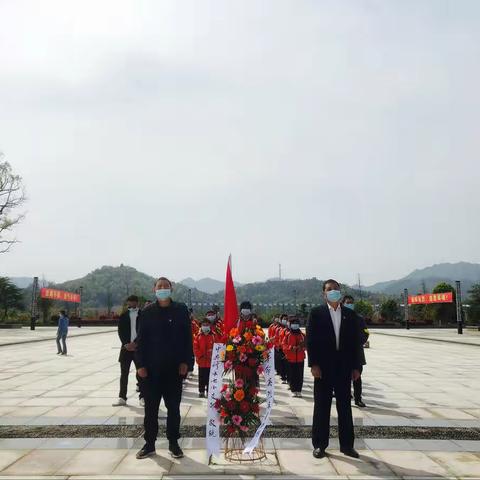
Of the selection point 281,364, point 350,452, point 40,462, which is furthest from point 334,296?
point 281,364

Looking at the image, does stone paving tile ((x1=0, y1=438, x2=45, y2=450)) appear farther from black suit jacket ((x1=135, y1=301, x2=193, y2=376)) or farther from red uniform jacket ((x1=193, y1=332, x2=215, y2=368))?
red uniform jacket ((x1=193, y1=332, x2=215, y2=368))

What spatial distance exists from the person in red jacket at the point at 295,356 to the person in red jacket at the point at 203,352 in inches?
62.4

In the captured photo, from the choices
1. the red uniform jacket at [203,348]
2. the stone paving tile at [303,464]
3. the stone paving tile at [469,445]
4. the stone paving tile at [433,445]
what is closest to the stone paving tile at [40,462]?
the stone paving tile at [303,464]

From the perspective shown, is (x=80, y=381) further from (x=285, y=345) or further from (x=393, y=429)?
(x=393, y=429)

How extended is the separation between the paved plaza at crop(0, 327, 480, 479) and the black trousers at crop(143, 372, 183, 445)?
0.29 meters

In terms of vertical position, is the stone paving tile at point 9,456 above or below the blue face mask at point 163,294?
below

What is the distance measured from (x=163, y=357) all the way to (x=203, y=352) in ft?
14.2

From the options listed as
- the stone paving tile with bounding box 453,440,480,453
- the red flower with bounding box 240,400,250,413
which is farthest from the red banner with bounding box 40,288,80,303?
the stone paving tile with bounding box 453,440,480,453

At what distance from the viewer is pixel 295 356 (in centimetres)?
955

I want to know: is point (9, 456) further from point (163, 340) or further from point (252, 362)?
point (252, 362)

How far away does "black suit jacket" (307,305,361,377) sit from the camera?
5297mm

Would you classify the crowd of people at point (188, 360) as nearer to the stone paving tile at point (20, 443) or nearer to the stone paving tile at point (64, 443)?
the stone paving tile at point (64, 443)

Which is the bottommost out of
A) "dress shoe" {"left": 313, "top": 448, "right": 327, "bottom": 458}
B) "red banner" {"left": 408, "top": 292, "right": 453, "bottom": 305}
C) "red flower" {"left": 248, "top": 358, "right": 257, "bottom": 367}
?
"dress shoe" {"left": 313, "top": 448, "right": 327, "bottom": 458}

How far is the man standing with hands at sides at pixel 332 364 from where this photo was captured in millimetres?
5191
